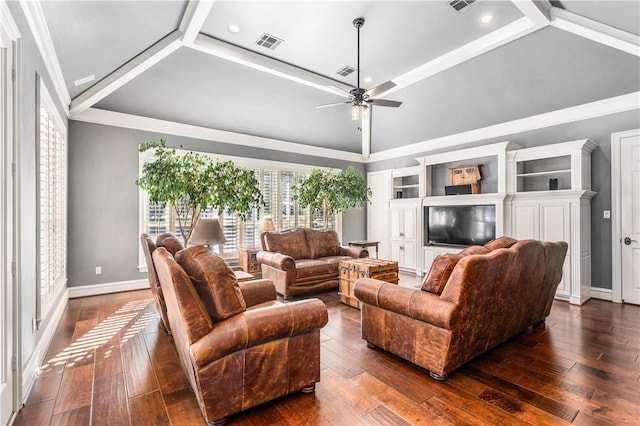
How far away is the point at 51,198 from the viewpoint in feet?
11.8

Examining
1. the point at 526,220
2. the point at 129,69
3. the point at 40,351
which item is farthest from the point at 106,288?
the point at 526,220

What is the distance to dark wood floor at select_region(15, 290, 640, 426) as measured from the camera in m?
2.00

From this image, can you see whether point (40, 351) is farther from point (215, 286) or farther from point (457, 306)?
point (457, 306)

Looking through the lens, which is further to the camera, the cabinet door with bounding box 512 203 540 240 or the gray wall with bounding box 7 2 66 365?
the cabinet door with bounding box 512 203 540 240

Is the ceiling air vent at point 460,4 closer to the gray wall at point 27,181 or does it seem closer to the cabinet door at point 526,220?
the cabinet door at point 526,220

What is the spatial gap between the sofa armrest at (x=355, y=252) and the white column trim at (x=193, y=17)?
4147 mm

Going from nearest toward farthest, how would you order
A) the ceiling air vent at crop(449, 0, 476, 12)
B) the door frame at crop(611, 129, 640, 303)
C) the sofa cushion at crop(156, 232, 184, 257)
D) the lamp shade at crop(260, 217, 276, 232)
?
1. the sofa cushion at crop(156, 232, 184, 257)
2. the ceiling air vent at crop(449, 0, 476, 12)
3. the door frame at crop(611, 129, 640, 303)
4. the lamp shade at crop(260, 217, 276, 232)

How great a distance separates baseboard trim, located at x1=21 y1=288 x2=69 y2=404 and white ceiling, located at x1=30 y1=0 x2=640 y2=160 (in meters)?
2.75

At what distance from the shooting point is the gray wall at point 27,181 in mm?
2205

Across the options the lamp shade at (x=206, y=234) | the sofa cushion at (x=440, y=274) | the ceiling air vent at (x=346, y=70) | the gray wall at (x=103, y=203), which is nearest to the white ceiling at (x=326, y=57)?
the ceiling air vent at (x=346, y=70)

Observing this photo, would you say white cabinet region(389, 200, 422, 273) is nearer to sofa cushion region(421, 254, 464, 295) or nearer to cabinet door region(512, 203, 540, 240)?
cabinet door region(512, 203, 540, 240)

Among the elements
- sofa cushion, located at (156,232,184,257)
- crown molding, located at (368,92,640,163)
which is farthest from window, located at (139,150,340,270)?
crown molding, located at (368,92,640,163)

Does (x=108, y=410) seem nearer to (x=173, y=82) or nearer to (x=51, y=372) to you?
(x=51, y=372)

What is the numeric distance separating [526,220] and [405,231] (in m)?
2.43
